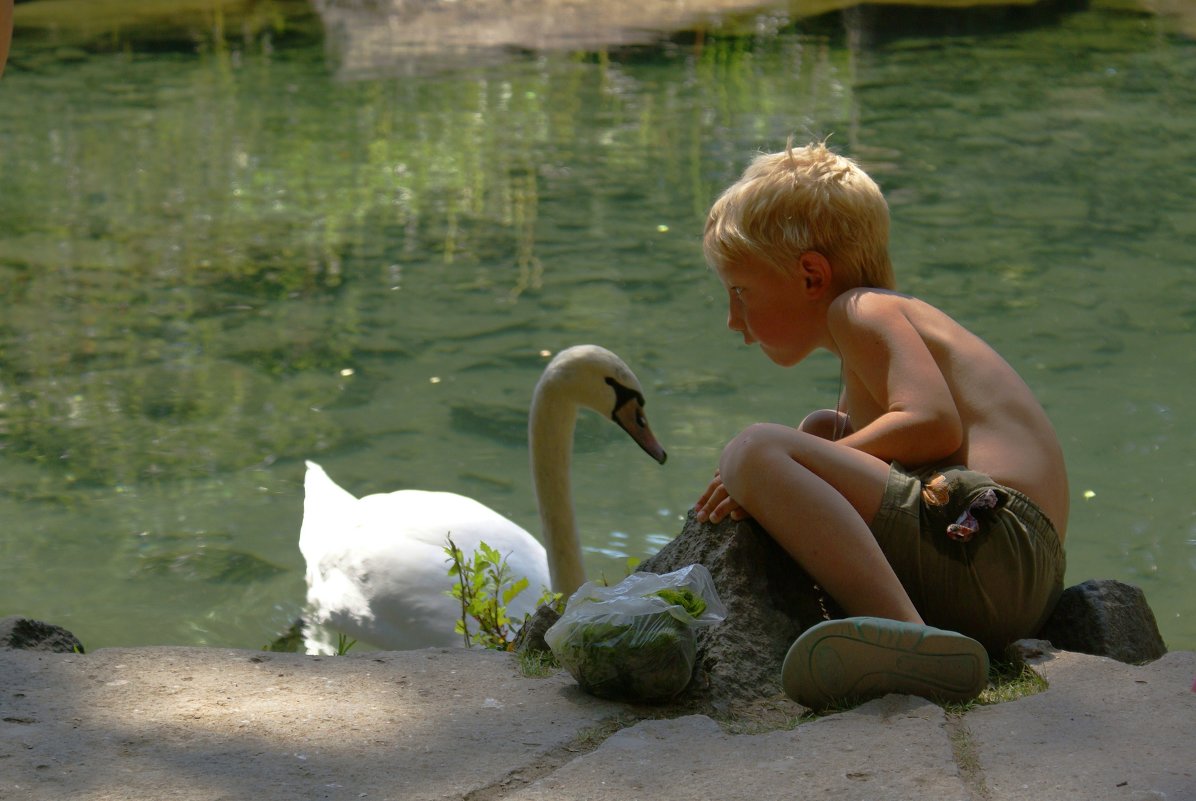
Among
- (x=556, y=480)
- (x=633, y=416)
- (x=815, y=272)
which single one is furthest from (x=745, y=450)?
(x=633, y=416)

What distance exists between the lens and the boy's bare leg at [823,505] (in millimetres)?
2574

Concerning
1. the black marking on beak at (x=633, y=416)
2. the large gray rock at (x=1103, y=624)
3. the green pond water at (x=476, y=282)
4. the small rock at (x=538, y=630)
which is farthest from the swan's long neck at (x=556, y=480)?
the large gray rock at (x=1103, y=624)

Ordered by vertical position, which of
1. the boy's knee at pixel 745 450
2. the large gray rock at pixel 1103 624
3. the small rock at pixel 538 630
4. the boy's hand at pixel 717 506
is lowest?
the large gray rock at pixel 1103 624

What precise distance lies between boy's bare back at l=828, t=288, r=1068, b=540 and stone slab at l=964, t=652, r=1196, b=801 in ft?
1.24

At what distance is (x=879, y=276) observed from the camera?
3.04m

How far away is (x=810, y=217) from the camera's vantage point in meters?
2.95

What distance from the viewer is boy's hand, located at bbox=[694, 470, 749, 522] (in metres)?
2.79

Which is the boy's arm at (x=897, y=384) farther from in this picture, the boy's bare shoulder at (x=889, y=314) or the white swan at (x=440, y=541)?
the white swan at (x=440, y=541)

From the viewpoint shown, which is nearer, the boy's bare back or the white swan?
the boy's bare back

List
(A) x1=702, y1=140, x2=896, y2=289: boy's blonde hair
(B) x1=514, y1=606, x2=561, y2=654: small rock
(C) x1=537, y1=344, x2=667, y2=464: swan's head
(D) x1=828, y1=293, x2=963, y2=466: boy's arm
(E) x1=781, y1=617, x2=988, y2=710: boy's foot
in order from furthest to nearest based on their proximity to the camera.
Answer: (C) x1=537, y1=344, x2=667, y2=464: swan's head < (A) x1=702, y1=140, x2=896, y2=289: boy's blonde hair < (B) x1=514, y1=606, x2=561, y2=654: small rock < (D) x1=828, y1=293, x2=963, y2=466: boy's arm < (E) x1=781, y1=617, x2=988, y2=710: boy's foot

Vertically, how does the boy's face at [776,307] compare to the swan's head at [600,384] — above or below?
above

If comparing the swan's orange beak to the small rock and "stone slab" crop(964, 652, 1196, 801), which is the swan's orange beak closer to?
the small rock

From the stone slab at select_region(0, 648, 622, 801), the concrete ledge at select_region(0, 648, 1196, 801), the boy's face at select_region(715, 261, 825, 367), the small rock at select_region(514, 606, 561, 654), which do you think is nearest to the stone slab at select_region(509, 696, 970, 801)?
the concrete ledge at select_region(0, 648, 1196, 801)

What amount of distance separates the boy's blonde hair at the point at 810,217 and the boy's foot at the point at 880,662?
86 cm
